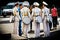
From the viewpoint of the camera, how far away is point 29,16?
9.73ft

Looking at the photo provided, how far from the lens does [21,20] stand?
118 inches

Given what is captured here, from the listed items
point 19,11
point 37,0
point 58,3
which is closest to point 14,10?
point 19,11

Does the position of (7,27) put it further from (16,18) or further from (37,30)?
(37,30)

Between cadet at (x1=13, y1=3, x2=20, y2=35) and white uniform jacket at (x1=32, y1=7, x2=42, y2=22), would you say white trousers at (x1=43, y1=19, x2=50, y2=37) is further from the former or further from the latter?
cadet at (x1=13, y1=3, x2=20, y2=35)

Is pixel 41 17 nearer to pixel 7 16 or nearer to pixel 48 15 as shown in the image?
pixel 48 15

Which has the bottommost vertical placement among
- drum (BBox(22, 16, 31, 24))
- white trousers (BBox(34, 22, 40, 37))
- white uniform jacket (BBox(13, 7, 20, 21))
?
white trousers (BBox(34, 22, 40, 37))

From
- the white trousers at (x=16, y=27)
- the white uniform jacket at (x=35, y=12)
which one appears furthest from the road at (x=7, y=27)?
the white uniform jacket at (x=35, y=12)

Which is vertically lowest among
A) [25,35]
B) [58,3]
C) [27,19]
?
[25,35]

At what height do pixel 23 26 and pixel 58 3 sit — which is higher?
pixel 58 3

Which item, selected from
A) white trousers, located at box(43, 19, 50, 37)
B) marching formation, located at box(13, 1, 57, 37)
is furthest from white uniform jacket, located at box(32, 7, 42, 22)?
white trousers, located at box(43, 19, 50, 37)

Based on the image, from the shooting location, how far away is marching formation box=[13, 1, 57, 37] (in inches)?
116

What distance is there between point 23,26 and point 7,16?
0.79 feet

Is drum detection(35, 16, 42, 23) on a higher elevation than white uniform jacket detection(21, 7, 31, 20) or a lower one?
lower

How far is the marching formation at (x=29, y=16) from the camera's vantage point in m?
2.95
